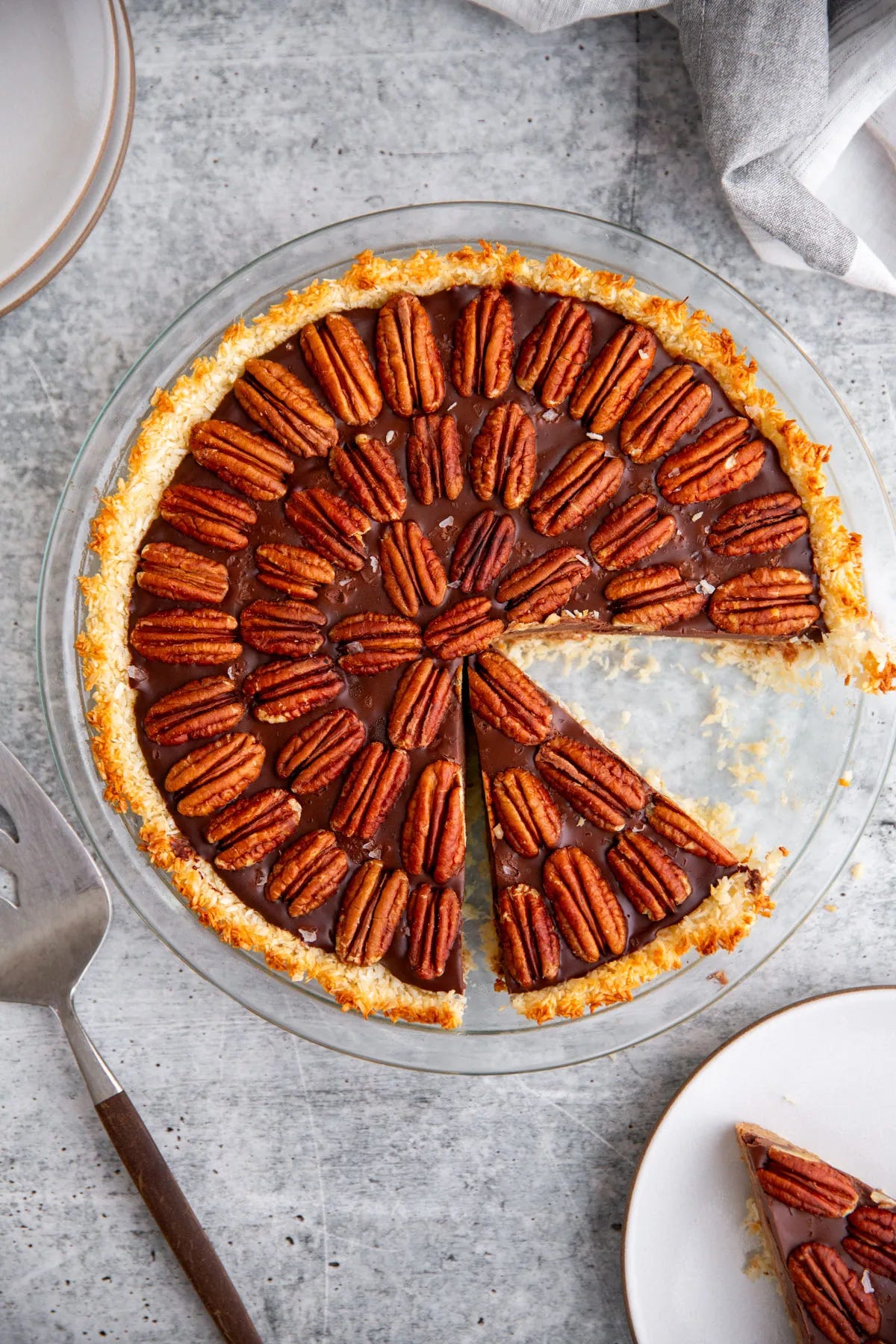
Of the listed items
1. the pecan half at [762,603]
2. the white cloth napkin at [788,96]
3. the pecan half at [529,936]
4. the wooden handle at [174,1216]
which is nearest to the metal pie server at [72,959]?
the wooden handle at [174,1216]

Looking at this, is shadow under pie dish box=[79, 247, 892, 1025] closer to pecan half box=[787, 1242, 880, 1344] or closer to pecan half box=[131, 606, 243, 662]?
pecan half box=[131, 606, 243, 662]

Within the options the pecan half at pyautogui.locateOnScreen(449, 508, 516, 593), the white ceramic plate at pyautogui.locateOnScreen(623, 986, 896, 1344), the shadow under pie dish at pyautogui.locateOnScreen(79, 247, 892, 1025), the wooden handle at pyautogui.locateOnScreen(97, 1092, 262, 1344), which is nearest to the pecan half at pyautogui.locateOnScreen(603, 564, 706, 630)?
the shadow under pie dish at pyautogui.locateOnScreen(79, 247, 892, 1025)

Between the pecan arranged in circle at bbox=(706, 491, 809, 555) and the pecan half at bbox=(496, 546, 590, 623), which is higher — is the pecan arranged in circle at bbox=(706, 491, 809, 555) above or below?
above

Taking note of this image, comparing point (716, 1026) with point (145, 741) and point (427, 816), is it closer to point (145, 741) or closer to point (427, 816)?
point (427, 816)

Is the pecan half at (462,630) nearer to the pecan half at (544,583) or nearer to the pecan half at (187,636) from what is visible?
the pecan half at (544,583)

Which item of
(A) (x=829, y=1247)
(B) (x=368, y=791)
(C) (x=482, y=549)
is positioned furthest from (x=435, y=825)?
(A) (x=829, y=1247)

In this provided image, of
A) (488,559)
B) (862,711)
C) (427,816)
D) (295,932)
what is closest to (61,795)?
(295,932)

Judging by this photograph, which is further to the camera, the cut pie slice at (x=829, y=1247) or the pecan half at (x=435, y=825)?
the cut pie slice at (x=829, y=1247)
